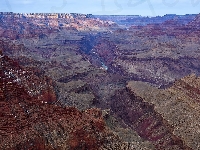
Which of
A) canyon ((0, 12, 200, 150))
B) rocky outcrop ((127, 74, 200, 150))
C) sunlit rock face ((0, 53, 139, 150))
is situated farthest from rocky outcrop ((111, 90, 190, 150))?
sunlit rock face ((0, 53, 139, 150))

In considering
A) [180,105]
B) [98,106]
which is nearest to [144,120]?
[180,105]

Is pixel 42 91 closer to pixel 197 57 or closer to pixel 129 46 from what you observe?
pixel 197 57

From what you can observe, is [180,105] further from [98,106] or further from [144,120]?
[98,106]

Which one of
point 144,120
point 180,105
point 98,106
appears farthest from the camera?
point 98,106

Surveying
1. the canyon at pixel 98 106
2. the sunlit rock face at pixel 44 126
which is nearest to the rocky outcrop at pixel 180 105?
the canyon at pixel 98 106

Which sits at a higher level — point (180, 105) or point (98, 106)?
point (180, 105)

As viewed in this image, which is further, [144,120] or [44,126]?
[144,120]

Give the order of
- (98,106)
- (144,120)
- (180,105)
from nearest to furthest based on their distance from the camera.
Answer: (180,105), (144,120), (98,106)

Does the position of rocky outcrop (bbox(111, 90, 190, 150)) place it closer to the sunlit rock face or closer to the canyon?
the canyon

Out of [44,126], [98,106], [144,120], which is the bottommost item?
[144,120]

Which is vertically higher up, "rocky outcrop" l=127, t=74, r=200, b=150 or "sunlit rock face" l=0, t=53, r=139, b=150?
"sunlit rock face" l=0, t=53, r=139, b=150

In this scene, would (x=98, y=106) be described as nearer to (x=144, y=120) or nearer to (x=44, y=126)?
(x=144, y=120)

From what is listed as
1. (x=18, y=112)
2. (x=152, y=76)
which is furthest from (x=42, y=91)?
(x=152, y=76)
